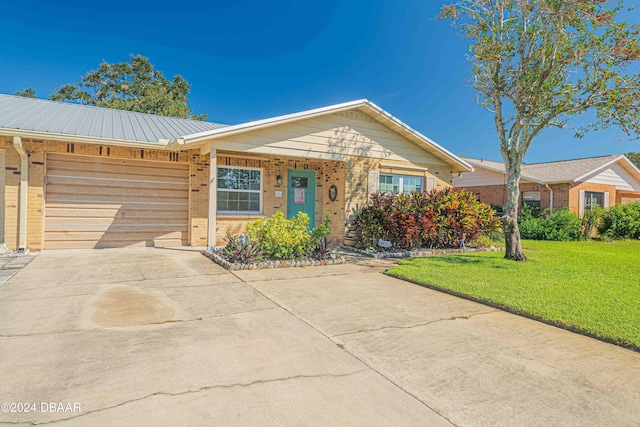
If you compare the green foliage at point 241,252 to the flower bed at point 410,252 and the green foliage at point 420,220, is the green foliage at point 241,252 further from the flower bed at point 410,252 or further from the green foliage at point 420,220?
the green foliage at point 420,220

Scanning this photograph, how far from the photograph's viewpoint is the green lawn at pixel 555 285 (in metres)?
4.03

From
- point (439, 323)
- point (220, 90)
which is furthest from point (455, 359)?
point (220, 90)

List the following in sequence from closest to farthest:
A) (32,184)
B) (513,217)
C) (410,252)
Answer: (32,184) < (513,217) < (410,252)

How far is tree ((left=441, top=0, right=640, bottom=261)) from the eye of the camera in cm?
732

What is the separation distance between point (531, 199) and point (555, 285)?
1355 centimetres

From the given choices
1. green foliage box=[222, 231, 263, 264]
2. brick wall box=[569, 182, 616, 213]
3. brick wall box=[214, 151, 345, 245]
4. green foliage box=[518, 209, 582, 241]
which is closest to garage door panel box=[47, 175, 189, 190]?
brick wall box=[214, 151, 345, 245]

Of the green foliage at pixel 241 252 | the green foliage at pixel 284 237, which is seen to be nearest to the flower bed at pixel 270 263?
the green foliage at pixel 241 252

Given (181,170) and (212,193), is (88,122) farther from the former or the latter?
(212,193)

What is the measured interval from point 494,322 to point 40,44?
27111 mm

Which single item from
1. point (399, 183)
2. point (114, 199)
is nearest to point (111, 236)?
point (114, 199)

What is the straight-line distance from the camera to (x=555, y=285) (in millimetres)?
5863

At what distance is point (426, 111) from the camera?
21484 millimetres

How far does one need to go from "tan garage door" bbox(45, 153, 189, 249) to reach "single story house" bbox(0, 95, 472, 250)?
0.08ft

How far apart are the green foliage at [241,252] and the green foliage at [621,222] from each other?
1634 centimetres
